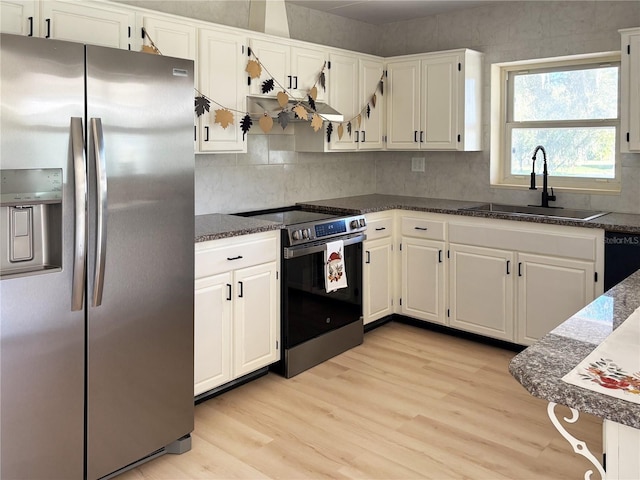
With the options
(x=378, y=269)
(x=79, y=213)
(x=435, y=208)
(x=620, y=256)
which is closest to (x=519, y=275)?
(x=620, y=256)

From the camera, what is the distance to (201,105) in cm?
320

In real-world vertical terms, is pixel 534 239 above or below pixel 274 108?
below

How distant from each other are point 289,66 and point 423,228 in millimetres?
1455

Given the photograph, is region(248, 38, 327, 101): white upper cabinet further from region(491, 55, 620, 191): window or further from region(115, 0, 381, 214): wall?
region(491, 55, 620, 191): window

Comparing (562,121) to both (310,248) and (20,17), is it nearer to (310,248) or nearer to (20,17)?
(310,248)

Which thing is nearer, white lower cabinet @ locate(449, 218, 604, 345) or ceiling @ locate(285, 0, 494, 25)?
white lower cabinet @ locate(449, 218, 604, 345)

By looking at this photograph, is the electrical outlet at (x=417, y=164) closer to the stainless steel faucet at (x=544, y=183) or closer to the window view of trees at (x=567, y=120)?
the window view of trees at (x=567, y=120)

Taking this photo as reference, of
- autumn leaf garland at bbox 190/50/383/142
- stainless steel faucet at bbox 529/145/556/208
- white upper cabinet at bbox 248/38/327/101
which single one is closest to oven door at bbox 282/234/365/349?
autumn leaf garland at bbox 190/50/383/142

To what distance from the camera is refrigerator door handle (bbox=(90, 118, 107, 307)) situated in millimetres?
2096

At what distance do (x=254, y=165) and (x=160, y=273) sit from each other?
69.7 inches

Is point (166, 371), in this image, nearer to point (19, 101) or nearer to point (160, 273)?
point (160, 273)

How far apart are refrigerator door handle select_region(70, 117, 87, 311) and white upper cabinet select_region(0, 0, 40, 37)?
31.0 inches

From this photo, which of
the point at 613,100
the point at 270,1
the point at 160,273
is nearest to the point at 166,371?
the point at 160,273

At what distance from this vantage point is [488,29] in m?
4.32
